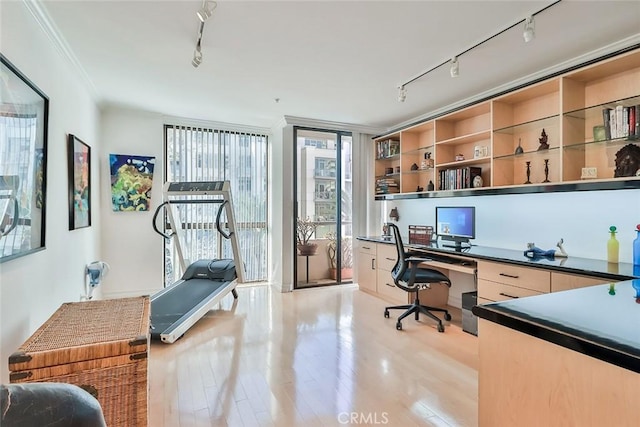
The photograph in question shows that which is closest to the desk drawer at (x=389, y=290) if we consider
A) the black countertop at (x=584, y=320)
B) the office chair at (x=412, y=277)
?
the office chair at (x=412, y=277)

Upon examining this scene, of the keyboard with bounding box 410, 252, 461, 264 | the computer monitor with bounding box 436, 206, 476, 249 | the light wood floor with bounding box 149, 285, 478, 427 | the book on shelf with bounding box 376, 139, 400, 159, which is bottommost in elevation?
the light wood floor with bounding box 149, 285, 478, 427

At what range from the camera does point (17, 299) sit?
1.79m

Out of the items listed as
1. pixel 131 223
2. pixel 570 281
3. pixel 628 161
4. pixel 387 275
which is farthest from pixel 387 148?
pixel 131 223

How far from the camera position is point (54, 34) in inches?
93.4

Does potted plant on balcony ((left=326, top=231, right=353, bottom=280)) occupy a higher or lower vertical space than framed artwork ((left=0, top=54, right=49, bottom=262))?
lower

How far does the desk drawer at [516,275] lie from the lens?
8.30ft

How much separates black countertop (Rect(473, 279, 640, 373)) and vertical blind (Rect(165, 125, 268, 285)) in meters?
3.93

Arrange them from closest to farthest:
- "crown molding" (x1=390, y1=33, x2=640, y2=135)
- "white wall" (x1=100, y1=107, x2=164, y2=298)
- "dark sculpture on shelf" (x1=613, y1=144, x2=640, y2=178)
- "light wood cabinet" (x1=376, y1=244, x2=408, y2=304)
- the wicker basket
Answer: "dark sculpture on shelf" (x1=613, y1=144, x2=640, y2=178), "crown molding" (x1=390, y1=33, x2=640, y2=135), the wicker basket, "light wood cabinet" (x1=376, y1=244, x2=408, y2=304), "white wall" (x1=100, y1=107, x2=164, y2=298)

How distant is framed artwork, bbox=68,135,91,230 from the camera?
287 cm

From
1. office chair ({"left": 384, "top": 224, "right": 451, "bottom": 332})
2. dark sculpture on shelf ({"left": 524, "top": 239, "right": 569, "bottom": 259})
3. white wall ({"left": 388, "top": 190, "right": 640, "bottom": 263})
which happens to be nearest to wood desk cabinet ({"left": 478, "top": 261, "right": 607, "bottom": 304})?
dark sculpture on shelf ({"left": 524, "top": 239, "right": 569, "bottom": 259})

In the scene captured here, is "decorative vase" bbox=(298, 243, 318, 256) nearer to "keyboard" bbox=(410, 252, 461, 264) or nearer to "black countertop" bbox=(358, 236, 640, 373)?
"keyboard" bbox=(410, 252, 461, 264)

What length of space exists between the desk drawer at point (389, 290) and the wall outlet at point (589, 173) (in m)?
2.18

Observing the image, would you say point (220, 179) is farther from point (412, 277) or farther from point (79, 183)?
point (412, 277)

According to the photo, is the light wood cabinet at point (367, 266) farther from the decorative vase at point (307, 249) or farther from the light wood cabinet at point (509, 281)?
the light wood cabinet at point (509, 281)
